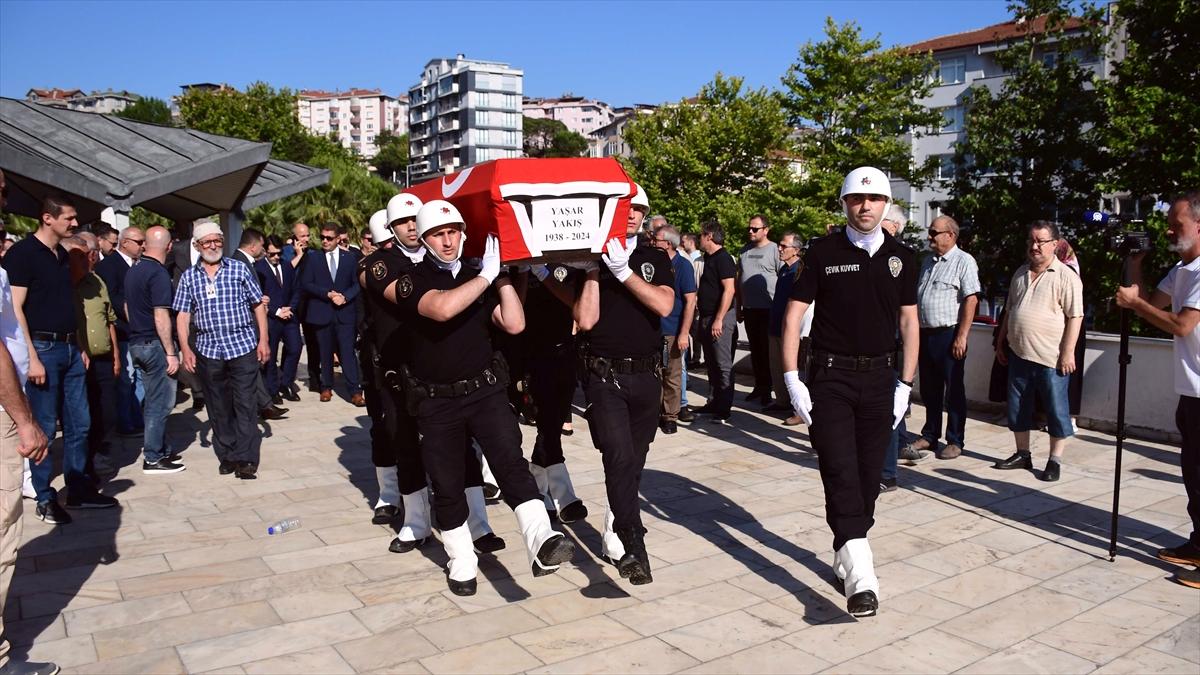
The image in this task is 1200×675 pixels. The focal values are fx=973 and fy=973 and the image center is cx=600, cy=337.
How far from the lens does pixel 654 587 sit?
5.32 metres

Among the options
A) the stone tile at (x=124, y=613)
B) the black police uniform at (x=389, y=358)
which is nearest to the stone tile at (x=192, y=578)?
the stone tile at (x=124, y=613)

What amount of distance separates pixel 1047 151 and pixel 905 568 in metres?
31.0

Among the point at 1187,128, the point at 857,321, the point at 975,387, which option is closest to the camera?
the point at 857,321

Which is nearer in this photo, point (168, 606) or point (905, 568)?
point (168, 606)

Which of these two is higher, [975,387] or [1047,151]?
[1047,151]

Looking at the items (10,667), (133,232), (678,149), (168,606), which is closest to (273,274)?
(133,232)

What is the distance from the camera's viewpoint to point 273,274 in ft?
37.9

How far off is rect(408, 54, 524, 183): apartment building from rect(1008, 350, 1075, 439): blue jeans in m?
141

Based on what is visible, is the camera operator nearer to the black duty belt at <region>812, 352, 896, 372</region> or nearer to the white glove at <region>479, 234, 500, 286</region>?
the black duty belt at <region>812, 352, 896, 372</region>

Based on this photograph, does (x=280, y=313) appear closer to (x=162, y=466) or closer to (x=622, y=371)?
(x=162, y=466)

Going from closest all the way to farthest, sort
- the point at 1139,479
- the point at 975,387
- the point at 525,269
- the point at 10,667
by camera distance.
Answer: the point at 10,667, the point at 525,269, the point at 1139,479, the point at 975,387

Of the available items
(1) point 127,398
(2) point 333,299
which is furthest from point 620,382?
(2) point 333,299

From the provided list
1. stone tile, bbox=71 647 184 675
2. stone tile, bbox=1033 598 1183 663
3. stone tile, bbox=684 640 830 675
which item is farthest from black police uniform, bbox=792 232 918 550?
stone tile, bbox=71 647 184 675

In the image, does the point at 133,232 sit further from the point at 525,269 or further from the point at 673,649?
the point at 673,649
